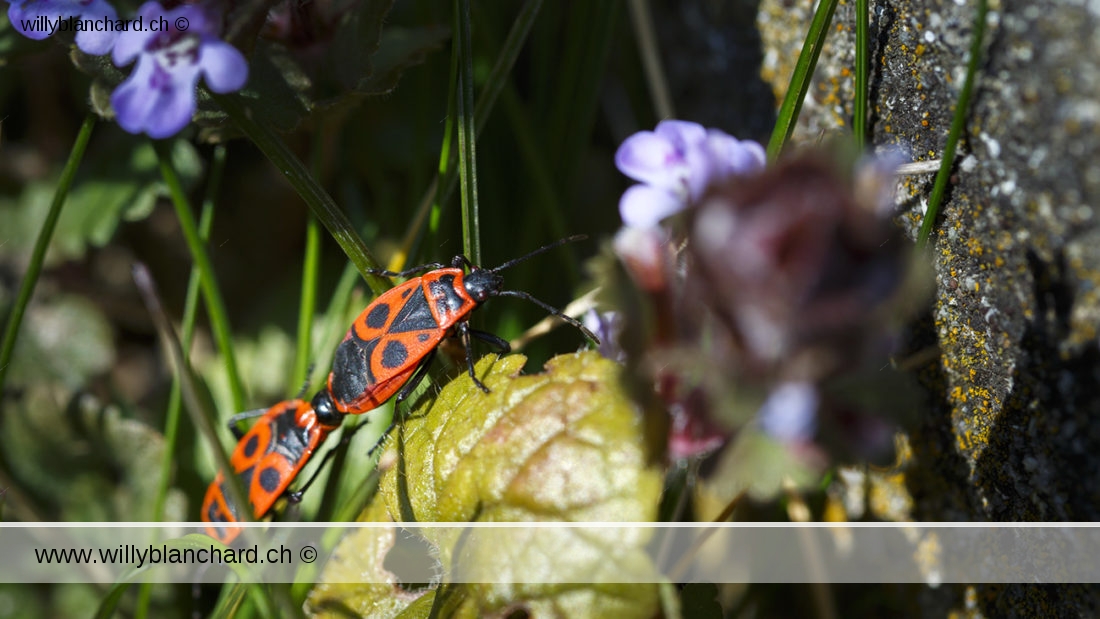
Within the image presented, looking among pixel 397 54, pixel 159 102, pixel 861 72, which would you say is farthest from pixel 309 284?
pixel 861 72

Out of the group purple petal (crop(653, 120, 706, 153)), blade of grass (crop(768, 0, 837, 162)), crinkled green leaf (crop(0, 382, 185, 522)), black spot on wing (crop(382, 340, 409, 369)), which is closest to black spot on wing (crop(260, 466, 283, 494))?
black spot on wing (crop(382, 340, 409, 369))

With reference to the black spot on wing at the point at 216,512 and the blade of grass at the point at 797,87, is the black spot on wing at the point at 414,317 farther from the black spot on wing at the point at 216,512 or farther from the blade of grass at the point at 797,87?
the blade of grass at the point at 797,87

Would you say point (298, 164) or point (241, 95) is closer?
point (298, 164)

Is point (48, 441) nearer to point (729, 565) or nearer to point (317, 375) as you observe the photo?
point (317, 375)

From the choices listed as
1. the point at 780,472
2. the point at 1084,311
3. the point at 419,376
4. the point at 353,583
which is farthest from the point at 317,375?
the point at 1084,311

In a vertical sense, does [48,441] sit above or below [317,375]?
below

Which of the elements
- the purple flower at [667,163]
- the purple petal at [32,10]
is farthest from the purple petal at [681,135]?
the purple petal at [32,10]

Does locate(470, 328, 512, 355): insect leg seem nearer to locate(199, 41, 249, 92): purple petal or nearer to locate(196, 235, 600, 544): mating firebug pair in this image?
locate(196, 235, 600, 544): mating firebug pair
